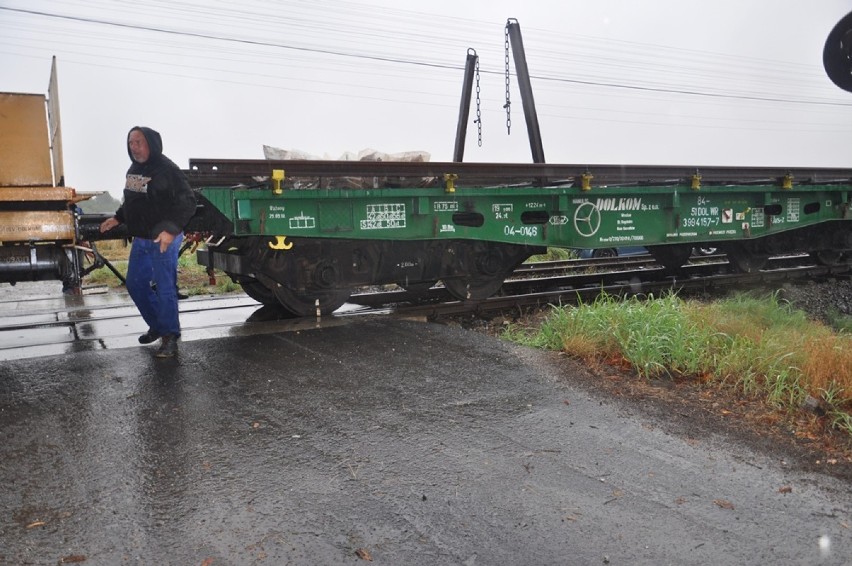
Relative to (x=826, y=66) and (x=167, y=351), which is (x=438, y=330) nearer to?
(x=167, y=351)

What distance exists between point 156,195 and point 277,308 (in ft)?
9.22

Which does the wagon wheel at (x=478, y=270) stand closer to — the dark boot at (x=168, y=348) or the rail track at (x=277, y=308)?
the rail track at (x=277, y=308)

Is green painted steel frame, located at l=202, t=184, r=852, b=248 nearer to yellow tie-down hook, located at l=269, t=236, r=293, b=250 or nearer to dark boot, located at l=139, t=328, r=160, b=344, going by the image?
yellow tie-down hook, located at l=269, t=236, r=293, b=250

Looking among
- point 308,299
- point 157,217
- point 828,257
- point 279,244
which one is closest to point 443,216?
point 308,299

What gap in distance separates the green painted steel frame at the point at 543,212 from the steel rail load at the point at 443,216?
0.05 ft

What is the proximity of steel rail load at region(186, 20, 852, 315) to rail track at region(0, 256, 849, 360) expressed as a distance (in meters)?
0.36

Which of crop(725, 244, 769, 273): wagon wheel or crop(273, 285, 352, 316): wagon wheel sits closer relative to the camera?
crop(273, 285, 352, 316): wagon wheel

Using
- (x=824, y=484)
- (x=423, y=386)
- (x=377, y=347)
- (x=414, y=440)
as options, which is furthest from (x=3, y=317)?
(x=824, y=484)

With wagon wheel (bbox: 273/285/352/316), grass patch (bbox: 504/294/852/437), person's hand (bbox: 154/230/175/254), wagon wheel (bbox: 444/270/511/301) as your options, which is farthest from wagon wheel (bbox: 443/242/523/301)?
person's hand (bbox: 154/230/175/254)

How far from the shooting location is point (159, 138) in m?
5.60

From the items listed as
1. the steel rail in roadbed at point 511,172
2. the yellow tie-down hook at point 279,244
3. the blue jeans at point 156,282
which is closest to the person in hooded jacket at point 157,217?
the blue jeans at point 156,282

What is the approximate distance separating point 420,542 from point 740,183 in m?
9.67

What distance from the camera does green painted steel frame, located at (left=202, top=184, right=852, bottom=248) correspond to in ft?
22.5

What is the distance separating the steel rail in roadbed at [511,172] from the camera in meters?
6.53
